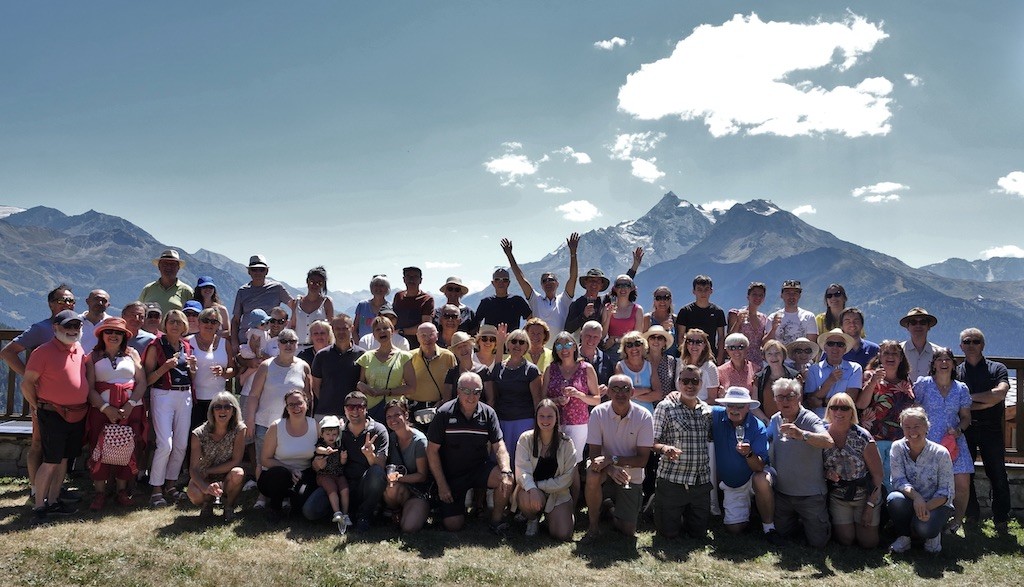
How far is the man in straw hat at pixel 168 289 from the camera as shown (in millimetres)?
9453

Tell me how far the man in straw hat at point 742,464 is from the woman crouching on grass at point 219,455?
580 centimetres

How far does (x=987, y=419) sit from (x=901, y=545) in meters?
2.57

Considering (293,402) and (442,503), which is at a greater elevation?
(293,402)

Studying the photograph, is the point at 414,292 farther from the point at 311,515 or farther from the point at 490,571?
the point at 490,571

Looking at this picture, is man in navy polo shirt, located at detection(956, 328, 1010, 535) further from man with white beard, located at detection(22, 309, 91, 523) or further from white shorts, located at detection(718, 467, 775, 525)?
man with white beard, located at detection(22, 309, 91, 523)

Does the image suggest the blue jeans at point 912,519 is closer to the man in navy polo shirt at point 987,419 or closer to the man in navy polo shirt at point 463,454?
the man in navy polo shirt at point 987,419

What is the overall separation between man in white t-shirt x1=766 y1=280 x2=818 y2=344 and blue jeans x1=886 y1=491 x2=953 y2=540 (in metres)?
2.66

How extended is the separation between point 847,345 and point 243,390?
833cm

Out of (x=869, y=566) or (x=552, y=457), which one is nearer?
(x=869, y=566)

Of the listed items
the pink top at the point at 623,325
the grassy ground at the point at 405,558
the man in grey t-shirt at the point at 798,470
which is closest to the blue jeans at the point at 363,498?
the grassy ground at the point at 405,558

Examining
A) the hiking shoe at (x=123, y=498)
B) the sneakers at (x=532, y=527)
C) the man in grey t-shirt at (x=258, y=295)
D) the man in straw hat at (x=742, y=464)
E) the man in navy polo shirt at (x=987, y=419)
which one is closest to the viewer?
the sneakers at (x=532, y=527)

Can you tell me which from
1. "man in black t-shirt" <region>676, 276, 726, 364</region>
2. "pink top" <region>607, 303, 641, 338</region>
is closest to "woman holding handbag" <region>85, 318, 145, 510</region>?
"pink top" <region>607, 303, 641, 338</region>

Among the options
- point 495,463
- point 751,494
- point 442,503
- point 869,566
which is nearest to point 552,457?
point 495,463

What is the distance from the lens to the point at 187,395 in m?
8.04
